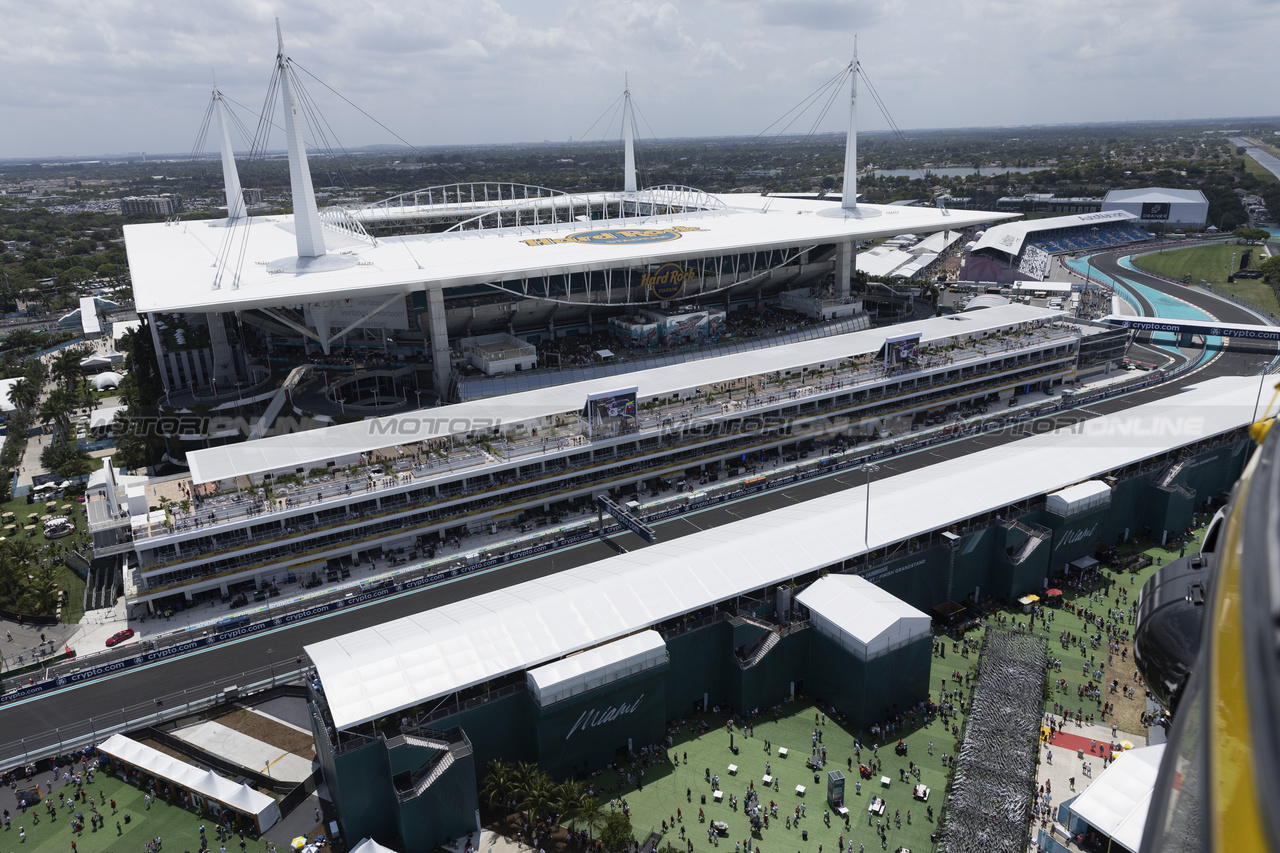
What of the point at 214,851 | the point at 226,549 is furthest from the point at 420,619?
the point at 226,549

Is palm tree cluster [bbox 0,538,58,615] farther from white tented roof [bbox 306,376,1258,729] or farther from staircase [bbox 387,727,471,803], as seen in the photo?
staircase [bbox 387,727,471,803]

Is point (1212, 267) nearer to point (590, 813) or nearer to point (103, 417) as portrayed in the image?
point (590, 813)

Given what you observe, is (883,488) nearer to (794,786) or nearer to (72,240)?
(794,786)

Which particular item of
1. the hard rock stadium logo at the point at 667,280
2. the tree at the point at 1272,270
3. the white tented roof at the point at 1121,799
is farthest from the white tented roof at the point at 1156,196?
the white tented roof at the point at 1121,799

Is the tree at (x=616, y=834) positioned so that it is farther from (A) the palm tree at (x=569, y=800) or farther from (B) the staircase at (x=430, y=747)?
(B) the staircase at (x=430, y=747)

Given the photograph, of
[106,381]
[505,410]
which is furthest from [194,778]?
[106,381]
